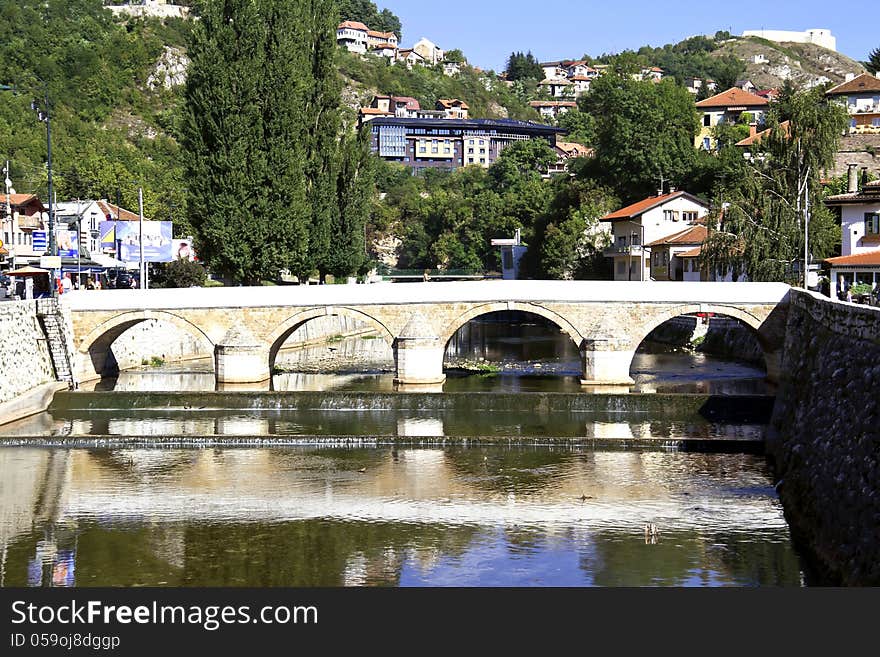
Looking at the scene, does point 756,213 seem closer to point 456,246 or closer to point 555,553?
point 555,553

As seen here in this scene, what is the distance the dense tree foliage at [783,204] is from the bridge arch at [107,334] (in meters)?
21.5

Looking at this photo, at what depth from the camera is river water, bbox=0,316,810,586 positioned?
70.9 ft

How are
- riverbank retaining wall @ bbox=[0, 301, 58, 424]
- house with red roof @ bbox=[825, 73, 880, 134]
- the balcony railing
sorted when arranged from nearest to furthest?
riverbank retaining wall @ bbox=[0, 301, 58, 424] → the balcony railing → house with red roof @ bbox=[825, 73, 880, 134]

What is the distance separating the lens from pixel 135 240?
1999 inches

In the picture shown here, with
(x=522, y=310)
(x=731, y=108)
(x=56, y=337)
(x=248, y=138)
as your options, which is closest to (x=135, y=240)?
(x=248, y=138)

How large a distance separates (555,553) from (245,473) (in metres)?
10.1

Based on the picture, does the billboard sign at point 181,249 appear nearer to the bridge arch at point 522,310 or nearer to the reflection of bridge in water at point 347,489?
the bridge arch at point 522,310

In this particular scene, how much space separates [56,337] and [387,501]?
776 inches

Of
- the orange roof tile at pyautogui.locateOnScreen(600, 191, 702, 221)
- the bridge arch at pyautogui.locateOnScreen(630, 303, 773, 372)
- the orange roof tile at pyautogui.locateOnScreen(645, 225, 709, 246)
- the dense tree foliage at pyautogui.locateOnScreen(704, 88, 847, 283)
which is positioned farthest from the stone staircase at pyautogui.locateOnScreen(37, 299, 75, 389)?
the orange roof tile at pyautogui.locateOnScreen(600, 191, 702, 221)

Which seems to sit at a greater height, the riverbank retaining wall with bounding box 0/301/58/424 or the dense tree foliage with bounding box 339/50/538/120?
the dense tree foliage with bounding box 339/50/538/120

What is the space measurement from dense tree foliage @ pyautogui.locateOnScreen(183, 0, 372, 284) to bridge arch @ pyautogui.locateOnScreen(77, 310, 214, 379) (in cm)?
493

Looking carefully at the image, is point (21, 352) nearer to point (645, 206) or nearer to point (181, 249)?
point (181, 249)

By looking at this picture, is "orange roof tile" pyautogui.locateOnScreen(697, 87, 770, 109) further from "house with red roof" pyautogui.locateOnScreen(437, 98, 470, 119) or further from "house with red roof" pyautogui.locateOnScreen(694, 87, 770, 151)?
"house with red roof" pyautogui.locateOnScreen(437, 98, 470, 119)

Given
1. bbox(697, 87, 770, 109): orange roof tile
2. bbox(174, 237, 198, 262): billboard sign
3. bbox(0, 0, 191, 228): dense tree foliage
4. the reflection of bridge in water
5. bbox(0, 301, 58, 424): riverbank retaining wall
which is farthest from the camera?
bbox(697, 87, 770, 109): orange roof tile
